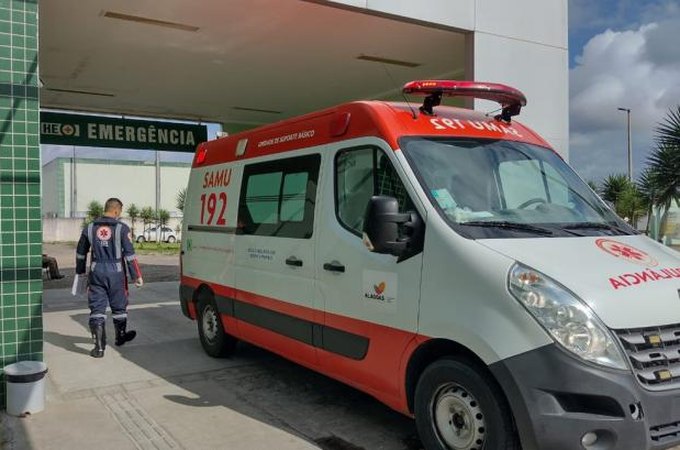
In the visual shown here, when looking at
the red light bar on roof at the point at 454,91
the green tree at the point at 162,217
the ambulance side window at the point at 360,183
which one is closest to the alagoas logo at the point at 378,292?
the ambulance side window at the point at 360,183

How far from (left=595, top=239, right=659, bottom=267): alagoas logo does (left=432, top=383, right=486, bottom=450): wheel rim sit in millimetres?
1215

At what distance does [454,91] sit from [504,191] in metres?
0.83

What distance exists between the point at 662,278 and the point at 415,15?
5.13m

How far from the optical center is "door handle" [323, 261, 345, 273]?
464 cm

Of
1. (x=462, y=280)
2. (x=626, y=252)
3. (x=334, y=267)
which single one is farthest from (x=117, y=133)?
(x=626, y=252)

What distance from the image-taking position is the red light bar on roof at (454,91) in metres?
4.51

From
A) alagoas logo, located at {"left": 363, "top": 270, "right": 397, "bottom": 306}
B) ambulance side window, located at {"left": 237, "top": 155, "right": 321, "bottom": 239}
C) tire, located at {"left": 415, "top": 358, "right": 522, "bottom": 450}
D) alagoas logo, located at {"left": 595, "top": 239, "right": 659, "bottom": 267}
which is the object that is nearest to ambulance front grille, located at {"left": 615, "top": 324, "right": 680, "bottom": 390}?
alagoas logo, located at {"left": 595, "top": 239, "right": 659, "bottom": 267}

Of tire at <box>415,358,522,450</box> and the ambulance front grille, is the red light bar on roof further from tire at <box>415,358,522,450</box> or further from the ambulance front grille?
the ambulance front grille

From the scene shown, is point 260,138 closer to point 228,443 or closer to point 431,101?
point 431,101

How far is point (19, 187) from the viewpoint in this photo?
208 inches

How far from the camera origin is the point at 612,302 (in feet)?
10.7

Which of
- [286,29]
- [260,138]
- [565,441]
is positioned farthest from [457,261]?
[286,29]

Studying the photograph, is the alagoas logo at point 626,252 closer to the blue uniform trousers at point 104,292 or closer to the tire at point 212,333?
the tire at point 212,333

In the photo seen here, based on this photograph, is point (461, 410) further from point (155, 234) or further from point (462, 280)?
point (155, 234)
